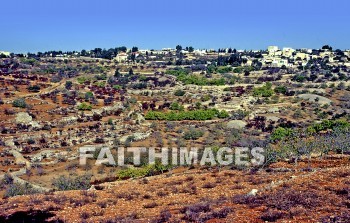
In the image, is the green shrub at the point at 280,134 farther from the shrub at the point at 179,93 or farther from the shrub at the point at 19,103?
the shrub at the point at 179,93

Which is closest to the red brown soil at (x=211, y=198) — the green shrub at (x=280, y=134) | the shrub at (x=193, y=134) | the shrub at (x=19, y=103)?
the green shrub at (x=280, y=134)

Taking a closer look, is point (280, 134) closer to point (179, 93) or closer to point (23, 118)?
point (23, 118)

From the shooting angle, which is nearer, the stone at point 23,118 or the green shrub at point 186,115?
the stone at point 23,118

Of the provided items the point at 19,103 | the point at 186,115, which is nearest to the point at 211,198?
the point at 19,103

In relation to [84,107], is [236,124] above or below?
below

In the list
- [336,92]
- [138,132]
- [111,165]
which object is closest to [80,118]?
[138,132]

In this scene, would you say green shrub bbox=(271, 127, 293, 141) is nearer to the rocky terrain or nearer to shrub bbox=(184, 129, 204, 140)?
the rocky terrain

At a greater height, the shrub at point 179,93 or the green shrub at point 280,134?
the shrub at point 179,93

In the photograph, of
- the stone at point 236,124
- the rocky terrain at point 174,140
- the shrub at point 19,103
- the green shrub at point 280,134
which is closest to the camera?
the rocky terrain at point 174,140

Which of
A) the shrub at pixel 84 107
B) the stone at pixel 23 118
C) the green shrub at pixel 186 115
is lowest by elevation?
the green shrub at pixel 186 115

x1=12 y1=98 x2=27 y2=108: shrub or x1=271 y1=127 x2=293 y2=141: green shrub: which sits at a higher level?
x1=12 y1=98 x2=27 y2=108: shrub

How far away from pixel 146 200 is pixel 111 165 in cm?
1915

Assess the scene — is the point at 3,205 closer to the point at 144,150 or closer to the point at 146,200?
the point at 146,200

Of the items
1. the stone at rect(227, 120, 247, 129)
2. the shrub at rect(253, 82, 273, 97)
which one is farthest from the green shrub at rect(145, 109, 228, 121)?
the shrub at rect(253, 82, 273, 97)
